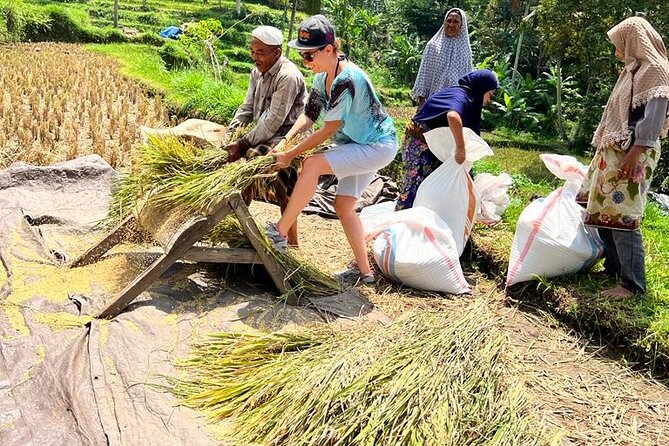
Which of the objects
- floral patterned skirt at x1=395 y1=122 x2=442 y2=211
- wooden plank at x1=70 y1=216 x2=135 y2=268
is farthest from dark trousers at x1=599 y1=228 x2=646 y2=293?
wooden plank at x1=70 y1=216 x2=135 y2=268

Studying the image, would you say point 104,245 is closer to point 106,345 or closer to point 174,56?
point 106,345

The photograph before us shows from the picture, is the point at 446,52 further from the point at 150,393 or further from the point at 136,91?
the point at 136,91

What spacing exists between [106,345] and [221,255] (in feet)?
2.42

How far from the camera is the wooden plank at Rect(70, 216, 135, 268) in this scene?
3.41 metres

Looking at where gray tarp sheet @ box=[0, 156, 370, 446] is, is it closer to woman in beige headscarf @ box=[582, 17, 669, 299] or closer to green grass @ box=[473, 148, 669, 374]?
green grass @ box=[473, 148, 669, 374]

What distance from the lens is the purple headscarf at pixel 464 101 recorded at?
12.9ft

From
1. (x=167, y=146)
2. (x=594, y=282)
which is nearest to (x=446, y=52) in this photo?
(x=594, y=282)

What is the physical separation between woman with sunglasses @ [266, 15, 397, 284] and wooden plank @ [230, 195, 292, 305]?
4.9 inches

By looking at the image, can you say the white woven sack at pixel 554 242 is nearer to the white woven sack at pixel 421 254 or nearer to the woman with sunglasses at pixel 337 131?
the white woven sack at pixel 421 254

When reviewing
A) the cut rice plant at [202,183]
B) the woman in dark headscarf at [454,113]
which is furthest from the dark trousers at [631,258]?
the cut rice plant at [202,183]

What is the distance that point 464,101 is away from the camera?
3.93 m

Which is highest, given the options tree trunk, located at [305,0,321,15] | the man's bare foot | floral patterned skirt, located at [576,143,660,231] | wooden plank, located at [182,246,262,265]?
floral patterned skirt, located at [576,143,660,231]

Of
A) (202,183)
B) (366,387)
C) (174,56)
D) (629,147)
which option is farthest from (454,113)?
(174,56)

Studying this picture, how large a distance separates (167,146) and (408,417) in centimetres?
194
